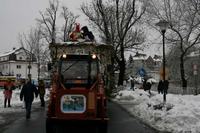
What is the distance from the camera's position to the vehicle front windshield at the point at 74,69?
14430 mm

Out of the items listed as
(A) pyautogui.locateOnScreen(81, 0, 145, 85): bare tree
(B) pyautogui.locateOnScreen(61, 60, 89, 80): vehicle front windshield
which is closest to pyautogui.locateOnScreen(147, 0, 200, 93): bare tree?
(A) pyautogui.locateOnScreen(81, 0, 145, 85): bare tree

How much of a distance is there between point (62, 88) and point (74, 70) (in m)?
1.07

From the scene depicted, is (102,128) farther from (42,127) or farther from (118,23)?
(118,23)

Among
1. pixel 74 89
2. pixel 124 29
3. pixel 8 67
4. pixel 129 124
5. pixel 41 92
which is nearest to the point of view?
pixel 74 89

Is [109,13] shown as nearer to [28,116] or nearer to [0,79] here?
[0,79]

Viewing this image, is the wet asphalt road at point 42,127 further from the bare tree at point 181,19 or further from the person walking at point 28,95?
the bare tree at point 181,19

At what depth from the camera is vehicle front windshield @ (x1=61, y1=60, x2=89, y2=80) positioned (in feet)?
47.3

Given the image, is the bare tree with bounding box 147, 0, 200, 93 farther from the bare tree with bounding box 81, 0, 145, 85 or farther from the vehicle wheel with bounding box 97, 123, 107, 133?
the vehicle wheel with bounding box 97, 123, 107, 133

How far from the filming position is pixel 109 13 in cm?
5553

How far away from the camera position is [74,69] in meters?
14.5

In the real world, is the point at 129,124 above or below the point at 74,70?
below

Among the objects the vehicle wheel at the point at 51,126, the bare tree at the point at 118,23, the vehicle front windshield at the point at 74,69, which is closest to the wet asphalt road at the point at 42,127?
the vehicle wheel at the point at 51,126

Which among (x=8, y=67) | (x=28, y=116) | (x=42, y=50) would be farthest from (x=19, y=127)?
(x=8, y=67)

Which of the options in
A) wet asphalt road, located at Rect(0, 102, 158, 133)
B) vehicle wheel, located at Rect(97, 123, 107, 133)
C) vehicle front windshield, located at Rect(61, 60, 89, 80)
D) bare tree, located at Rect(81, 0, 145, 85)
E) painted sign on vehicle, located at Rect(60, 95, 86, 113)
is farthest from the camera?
bare tree, located at Rect(81, 0, 145, 85)
